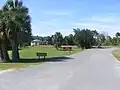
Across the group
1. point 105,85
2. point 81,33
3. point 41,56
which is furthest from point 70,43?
point 105,85

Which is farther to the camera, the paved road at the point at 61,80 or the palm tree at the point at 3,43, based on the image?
the palm tree at the point at 3,43

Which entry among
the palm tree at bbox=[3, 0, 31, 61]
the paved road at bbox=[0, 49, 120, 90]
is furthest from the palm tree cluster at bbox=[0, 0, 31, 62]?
the paved road at bbox=[0, 49, 120, 90]

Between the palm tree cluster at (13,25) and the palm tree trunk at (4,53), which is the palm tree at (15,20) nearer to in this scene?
the palm tree cluster at (13,25)

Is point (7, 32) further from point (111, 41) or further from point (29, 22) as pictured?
point (111, 41)

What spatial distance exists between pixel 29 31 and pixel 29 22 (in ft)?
4.92

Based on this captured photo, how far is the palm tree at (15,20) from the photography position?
3538 cm

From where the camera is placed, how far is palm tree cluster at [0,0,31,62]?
3541cm

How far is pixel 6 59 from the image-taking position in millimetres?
35219

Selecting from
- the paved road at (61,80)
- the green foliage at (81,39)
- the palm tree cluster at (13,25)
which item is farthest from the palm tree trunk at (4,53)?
the green foliage at (81,39)

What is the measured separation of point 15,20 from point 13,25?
2.38 ft

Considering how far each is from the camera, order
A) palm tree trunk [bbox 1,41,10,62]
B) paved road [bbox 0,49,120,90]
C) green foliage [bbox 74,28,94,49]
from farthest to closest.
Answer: green foliage [bbox 74,28,94,49]
palm tree trunk [bbox 1,41,10,62]
paved road [bbox 0,49,120,90]

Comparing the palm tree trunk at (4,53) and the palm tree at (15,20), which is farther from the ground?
the palm tree at (15,20)

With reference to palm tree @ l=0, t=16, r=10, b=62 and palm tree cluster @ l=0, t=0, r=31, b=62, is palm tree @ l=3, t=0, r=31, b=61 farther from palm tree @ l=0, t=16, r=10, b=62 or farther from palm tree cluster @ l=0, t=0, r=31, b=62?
palm tree @ l=0, t=16, r=10, b=62

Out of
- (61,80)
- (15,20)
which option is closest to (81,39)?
(15,20)
